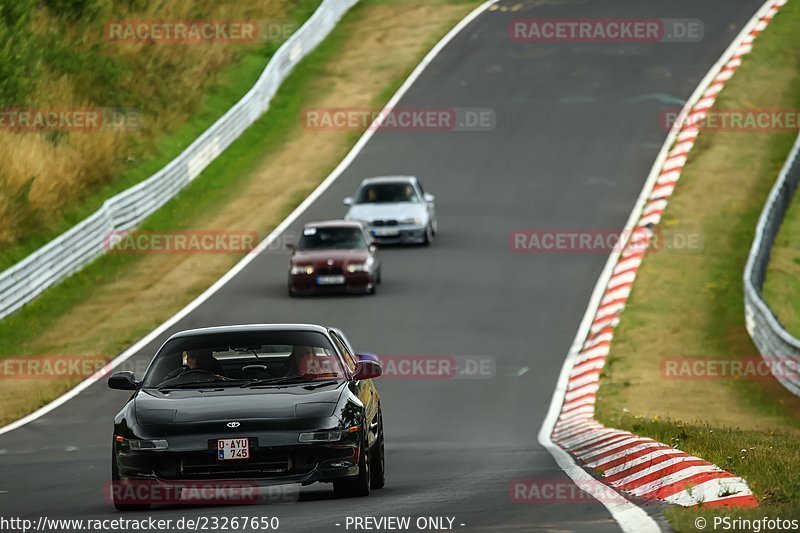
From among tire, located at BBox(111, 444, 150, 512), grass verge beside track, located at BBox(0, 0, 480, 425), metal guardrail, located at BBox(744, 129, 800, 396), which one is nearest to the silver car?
grass verge beside track, located at BBox(0, 0, 480, 425)

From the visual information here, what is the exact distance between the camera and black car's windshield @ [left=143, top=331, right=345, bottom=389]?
12.1 m

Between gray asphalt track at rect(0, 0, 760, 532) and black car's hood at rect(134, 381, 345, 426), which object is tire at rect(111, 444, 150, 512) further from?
black car's hood at rect(134, 381, 345, 426)

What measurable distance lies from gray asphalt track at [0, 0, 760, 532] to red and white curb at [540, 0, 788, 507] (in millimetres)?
404

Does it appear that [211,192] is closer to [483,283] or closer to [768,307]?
[483,283]

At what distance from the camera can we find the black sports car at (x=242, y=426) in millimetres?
10977

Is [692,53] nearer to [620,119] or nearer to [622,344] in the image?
[620,119]

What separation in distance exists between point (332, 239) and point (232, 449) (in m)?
20.0

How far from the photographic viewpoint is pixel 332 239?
30922mm

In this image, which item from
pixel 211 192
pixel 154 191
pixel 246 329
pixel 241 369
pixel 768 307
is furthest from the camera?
pixel 211 192

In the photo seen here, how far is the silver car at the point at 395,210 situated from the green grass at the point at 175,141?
6.21 meters

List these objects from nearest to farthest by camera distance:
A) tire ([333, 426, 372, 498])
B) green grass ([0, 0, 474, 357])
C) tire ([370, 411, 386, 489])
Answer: tire ([333, 426, 372, 498]) → tire ([370, 411, 386, 489]) → green grass ([0, 0, 474, 357])

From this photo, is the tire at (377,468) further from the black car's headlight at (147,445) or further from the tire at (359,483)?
the black car's headlight at (147,445)

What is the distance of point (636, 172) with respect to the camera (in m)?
39.5

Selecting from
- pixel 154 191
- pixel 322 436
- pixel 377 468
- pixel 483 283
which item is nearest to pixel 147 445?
pixel 322 436
